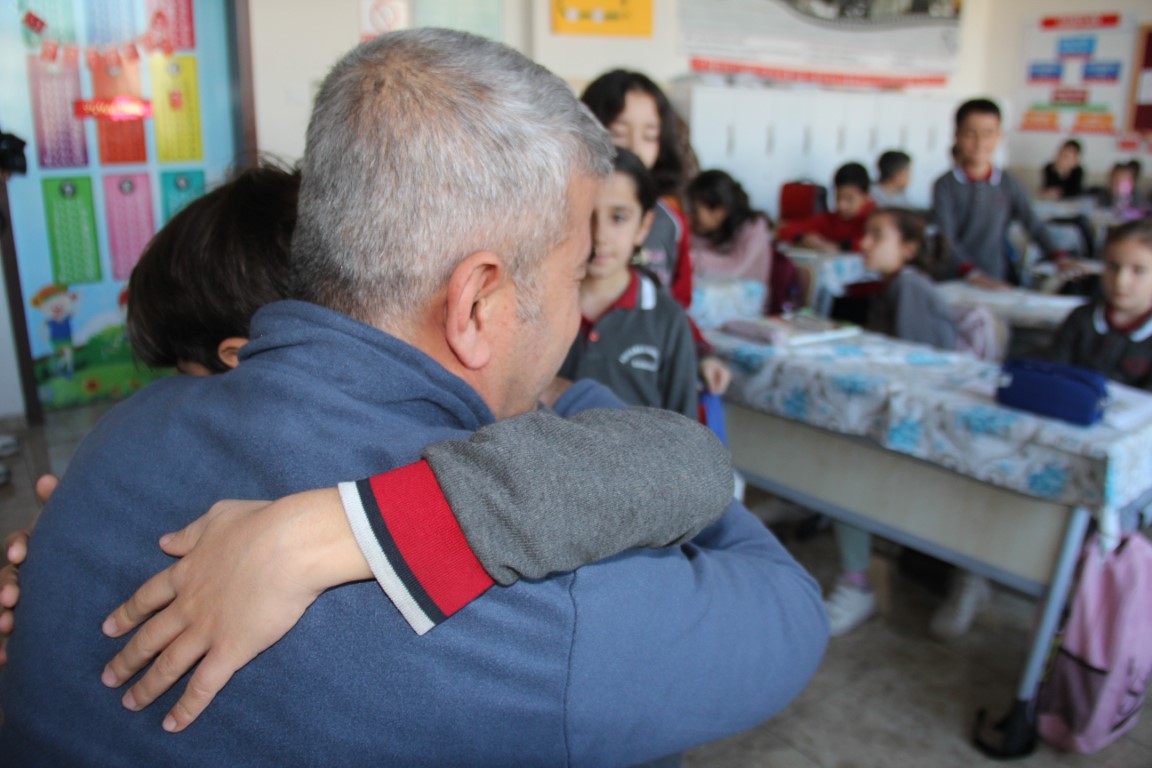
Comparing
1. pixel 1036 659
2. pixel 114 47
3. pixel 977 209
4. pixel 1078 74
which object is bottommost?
pixel 1036 659

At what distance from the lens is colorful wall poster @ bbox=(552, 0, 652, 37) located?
591 cm

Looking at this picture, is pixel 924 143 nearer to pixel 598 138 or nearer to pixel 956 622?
pixel 956 622

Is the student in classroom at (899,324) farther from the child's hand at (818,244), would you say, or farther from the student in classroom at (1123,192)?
the student in classroom at (1123,192)

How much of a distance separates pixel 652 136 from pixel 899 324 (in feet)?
4.17

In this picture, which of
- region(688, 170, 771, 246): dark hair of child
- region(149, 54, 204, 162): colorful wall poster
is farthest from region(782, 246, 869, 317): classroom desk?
region(149, 54, 204, 162): colorful wall poster

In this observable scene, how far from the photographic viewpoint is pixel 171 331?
40.7 inches

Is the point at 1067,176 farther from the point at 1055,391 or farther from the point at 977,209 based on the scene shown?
the point at 1055,391

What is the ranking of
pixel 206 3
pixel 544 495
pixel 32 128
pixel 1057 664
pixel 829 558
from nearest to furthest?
pixel 544 495, pixel 1057 664, pixel 829 558, pixel 32 128, pixel 206 3

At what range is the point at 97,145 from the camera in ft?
14.0

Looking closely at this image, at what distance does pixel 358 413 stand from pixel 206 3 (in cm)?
466

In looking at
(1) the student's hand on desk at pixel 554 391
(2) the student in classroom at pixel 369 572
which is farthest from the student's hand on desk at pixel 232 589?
(1) the student's hand on desk at pixel 554 391

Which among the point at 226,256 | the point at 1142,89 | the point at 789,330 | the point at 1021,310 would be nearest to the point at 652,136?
the point at 789,330

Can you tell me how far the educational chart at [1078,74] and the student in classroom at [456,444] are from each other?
10.6 m

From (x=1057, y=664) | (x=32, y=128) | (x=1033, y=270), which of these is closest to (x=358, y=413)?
(x=1057, y=664)
